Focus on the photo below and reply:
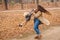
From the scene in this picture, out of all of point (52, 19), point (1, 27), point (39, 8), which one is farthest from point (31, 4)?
point (39, 8)

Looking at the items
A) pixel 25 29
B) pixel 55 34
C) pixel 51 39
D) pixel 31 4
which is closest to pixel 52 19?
pixel 25 29

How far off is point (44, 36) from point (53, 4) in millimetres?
18383

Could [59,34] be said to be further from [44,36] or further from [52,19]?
[52,19]

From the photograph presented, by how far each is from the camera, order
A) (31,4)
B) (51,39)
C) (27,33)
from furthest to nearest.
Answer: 1. (31,4)
2. (27,33)
3. (51,39)

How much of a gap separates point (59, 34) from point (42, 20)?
220 centimetres

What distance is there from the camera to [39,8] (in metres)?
9.73

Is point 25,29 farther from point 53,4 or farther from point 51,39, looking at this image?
point 53,4

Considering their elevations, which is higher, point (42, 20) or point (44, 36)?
point (42, 20)

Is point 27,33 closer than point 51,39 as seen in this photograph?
No

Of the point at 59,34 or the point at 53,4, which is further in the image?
the point at 53,4

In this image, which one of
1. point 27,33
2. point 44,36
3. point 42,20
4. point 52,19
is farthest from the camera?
point 52,19

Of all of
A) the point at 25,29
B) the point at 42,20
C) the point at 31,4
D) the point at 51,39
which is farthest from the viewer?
the point at 31,4

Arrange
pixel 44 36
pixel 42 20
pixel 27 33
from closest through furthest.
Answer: pixel 42 20, pixel 44 36, pixel 27 33

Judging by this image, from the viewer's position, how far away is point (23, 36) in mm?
11656
